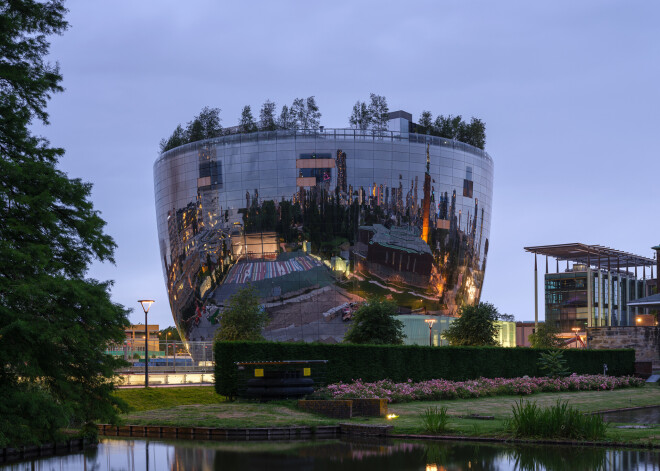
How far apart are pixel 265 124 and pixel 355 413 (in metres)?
73.3

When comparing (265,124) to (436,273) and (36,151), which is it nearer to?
(436,273)

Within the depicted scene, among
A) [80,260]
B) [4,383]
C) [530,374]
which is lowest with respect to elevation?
[530,374]

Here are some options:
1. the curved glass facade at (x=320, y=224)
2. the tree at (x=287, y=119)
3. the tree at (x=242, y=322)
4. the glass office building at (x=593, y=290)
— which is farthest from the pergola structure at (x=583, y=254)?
the tree at (x=242, y=322)

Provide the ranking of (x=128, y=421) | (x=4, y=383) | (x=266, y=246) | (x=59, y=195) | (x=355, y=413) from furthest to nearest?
(x=266, y=246) → (x=355, y=413) → (x=128, y=421) → (x=59, y=195) → (x=4, y=383)

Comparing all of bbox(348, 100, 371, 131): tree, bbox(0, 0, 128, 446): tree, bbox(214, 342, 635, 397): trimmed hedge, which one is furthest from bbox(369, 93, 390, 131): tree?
bbox(0, 0, 128, 446): tree

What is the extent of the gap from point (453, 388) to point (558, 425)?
57.0 ft

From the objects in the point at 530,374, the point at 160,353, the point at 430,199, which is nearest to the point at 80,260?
the point at 530,374

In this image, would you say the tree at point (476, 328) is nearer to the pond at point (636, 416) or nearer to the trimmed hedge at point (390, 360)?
the trimmed hedge at point (390, 360)

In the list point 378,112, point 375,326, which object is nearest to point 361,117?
point 378,112

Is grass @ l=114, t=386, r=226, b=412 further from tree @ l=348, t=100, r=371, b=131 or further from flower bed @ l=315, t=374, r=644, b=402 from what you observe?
tree @ l=348, t=100, r=371, b=131

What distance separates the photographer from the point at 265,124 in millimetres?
99812

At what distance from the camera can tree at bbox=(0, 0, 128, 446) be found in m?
19.9

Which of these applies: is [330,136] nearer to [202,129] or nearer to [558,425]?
[202,129]

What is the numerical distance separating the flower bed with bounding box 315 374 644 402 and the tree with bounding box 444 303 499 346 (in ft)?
41.1
